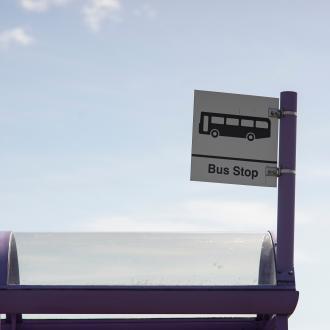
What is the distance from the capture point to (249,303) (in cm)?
1062

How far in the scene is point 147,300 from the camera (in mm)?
10539

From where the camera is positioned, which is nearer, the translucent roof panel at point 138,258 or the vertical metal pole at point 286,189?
the translucent roof panel at point 138,258

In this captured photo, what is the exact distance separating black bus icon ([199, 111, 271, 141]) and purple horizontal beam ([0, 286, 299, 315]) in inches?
66.2

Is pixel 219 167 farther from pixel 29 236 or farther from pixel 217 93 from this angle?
pixel 29 236

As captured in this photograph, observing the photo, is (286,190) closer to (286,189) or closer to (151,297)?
(286,189)

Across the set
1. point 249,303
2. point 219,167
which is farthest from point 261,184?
point 249,303

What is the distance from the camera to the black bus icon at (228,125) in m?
11.1

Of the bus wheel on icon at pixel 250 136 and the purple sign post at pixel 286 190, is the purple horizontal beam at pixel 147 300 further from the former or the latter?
the bus wheel on icon at pixel 250 136

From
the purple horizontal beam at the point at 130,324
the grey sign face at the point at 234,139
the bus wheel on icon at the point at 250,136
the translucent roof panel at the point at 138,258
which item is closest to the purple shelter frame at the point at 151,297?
the translucent roof panel at the point at 138,258

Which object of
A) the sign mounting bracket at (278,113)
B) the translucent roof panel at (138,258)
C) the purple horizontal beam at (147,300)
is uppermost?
the sign mounting bracket at (278,113)

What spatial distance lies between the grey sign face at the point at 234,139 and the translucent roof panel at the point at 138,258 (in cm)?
67

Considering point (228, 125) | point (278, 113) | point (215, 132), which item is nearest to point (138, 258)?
point (215, 132)

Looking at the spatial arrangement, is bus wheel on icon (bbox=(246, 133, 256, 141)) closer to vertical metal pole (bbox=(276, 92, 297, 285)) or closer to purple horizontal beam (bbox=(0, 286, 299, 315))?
vertical metal pole (bbox=(276, 92, 297, 285))

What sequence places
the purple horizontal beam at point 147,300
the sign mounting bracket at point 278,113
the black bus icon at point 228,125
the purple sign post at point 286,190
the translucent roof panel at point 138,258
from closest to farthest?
the purple horizontal beam at point 147,300
the translucent roof panel at point 138,258
the purple sign post at point 286,190
the black bus icon at point 228,125
the sign mounting bracket at point 278,113
